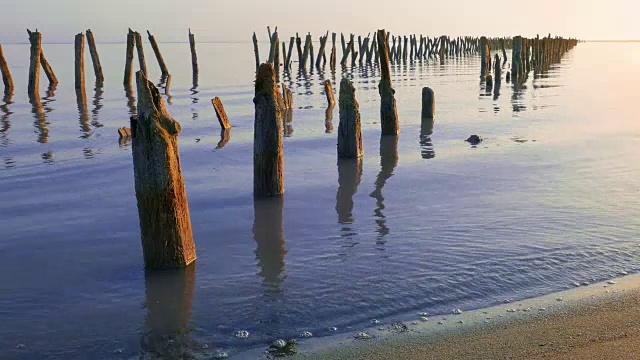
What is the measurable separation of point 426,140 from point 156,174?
813 cm

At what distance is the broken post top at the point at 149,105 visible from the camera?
16.8ft

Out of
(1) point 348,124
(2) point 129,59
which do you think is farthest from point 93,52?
(1) point 348,124

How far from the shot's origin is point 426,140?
12656mm

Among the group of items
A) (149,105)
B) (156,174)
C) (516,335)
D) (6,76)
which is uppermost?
(149,105)

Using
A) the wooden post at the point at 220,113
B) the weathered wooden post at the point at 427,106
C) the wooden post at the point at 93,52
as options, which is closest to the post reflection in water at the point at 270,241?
the wooden post at the point at 220,113

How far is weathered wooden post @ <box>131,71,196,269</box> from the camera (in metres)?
5.14

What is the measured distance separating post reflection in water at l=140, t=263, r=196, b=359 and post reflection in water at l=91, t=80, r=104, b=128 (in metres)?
11.0

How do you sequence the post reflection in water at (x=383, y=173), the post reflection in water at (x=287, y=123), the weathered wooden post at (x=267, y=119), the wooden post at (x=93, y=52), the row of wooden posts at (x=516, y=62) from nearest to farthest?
the post reflection in water at (x=383, y=173), the weathered wooden post at (x=267, y=119), the post reflection in water at (x=287, y=123), the row of wooden posts at (x=516, y=62), the wooden post at (x=93, y=52)

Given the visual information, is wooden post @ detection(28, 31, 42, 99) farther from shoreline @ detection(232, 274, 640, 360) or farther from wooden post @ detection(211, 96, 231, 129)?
shoreline @ detection(232, 274, 640, 360)

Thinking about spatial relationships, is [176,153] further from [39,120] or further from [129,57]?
[129,57]

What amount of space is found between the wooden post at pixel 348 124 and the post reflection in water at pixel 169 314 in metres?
4.84

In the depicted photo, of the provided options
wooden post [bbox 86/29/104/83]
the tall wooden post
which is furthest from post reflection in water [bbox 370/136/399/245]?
wooden post [bbox 86/29/104/83]

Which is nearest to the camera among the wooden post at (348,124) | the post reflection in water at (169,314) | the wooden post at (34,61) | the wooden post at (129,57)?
the post reflection in water at (169,314)

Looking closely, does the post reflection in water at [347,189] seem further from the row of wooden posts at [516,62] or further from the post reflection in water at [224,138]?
the row of wooden posts at [516,62]
